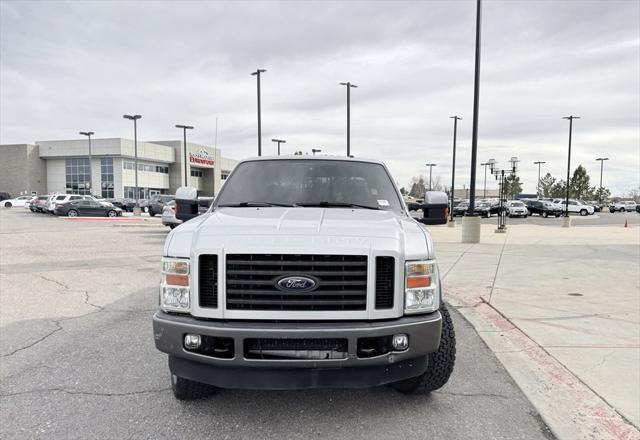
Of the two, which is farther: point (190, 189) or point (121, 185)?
point (121, 185)

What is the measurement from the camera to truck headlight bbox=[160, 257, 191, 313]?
9.62 feet

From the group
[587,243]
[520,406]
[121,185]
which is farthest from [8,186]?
[520,406]

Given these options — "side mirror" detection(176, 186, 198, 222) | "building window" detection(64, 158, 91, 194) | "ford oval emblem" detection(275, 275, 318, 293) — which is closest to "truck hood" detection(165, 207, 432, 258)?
"ford oval emblem" detection(275, 275, 318, 293)

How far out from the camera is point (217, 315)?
112 inches

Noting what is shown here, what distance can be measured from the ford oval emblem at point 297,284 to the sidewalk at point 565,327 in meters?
1.90

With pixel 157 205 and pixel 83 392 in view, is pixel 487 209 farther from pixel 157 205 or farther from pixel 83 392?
pixel 83 392

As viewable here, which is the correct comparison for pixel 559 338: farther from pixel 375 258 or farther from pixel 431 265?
pixel 375 258

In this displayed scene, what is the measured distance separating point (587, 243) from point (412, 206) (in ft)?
42.4

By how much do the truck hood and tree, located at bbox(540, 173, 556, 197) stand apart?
108790mm

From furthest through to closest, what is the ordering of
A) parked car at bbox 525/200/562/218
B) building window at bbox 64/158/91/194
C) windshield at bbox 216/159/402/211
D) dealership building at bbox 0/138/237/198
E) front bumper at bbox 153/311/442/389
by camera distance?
building window at bbox 64/158/91/194, dealership building at bbox 0/138/237/198, parked car at bbox 525/200/562/218, windshield at bbox 216/159/402/211, front bumper at bbox 153/311/442/389

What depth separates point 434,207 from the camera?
14.4 ft

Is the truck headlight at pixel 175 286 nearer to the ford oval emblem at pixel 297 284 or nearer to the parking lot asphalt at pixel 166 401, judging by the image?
the ford oval emblem at pixel 297 284

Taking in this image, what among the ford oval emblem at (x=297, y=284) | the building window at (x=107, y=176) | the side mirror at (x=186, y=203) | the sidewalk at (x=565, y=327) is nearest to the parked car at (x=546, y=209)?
the sidewalk at (x=565, y=327)

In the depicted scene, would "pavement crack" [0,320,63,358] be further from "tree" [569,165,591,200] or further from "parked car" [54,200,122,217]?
"tree" [569,165,591,200]
